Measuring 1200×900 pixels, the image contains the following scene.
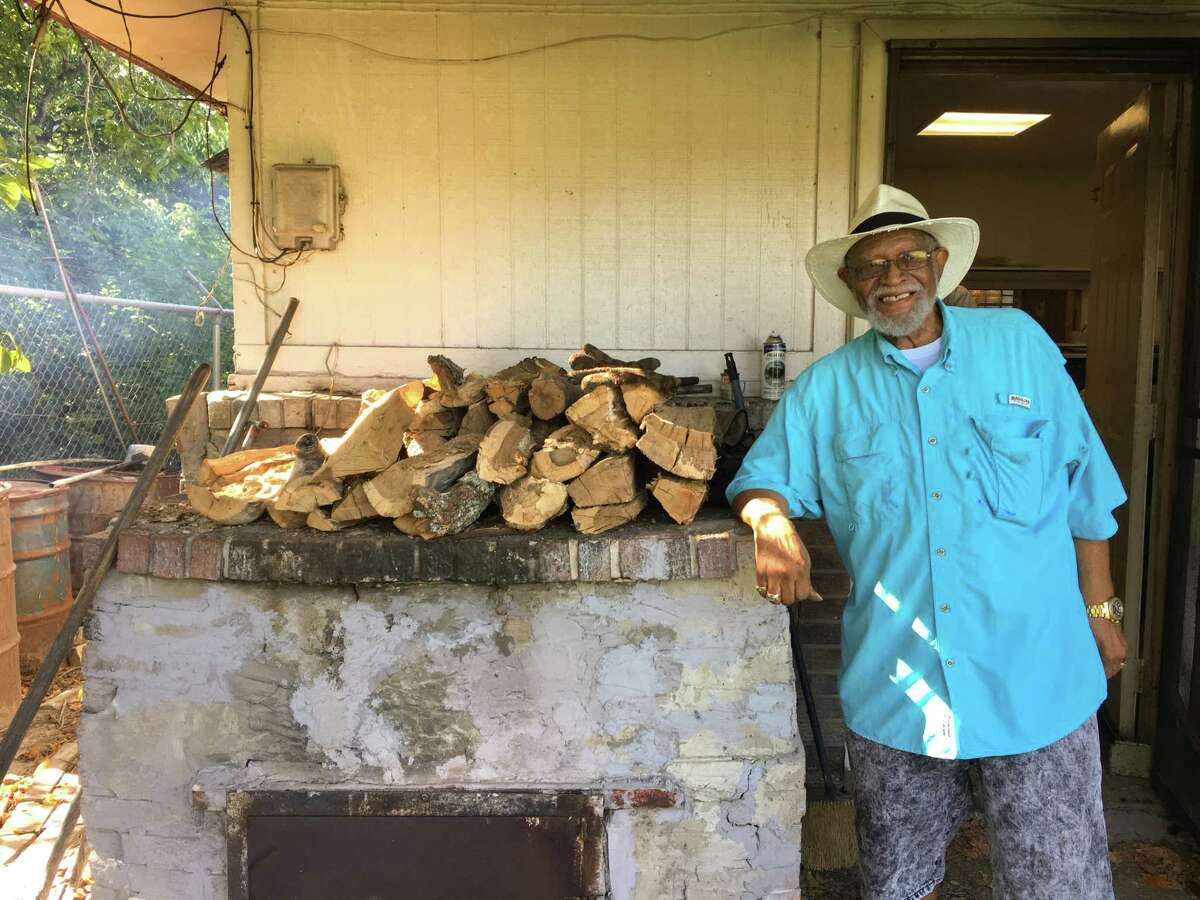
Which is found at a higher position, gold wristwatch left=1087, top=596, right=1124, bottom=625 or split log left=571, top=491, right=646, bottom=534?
split log left=571, top=491, right=646, bottom=534

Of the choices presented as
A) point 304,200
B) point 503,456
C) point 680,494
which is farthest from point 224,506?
point 304,200

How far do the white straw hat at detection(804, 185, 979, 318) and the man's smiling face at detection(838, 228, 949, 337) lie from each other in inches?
1.3

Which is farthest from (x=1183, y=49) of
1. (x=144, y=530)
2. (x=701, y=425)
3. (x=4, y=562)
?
(x=4, y=562)

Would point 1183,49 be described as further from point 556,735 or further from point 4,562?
point 4,562

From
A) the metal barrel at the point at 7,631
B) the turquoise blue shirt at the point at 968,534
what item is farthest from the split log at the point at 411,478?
the metal barrel at the point at 7,631

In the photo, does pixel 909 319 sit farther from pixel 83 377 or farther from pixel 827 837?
pixel 83 377

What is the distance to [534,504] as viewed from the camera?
2.24 metres

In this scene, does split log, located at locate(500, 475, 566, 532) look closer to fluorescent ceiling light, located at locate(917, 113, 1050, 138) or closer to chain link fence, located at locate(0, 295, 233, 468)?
fluorescent ceiling light, located at locate(917, 113, 1050, 138)

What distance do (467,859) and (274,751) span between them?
2.04 ft

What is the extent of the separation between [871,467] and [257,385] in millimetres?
2299

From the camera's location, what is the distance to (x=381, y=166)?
3449mm

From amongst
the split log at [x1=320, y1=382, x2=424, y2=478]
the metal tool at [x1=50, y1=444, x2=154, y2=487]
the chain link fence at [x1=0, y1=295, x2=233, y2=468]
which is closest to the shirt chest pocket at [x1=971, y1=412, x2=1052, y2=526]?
the split log at [x1=320, y1=382, x2=424, y2=478]

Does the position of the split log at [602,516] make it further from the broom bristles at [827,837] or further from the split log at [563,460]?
the broom bristles at [827,837]

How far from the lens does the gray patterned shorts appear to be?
2.03 metres
